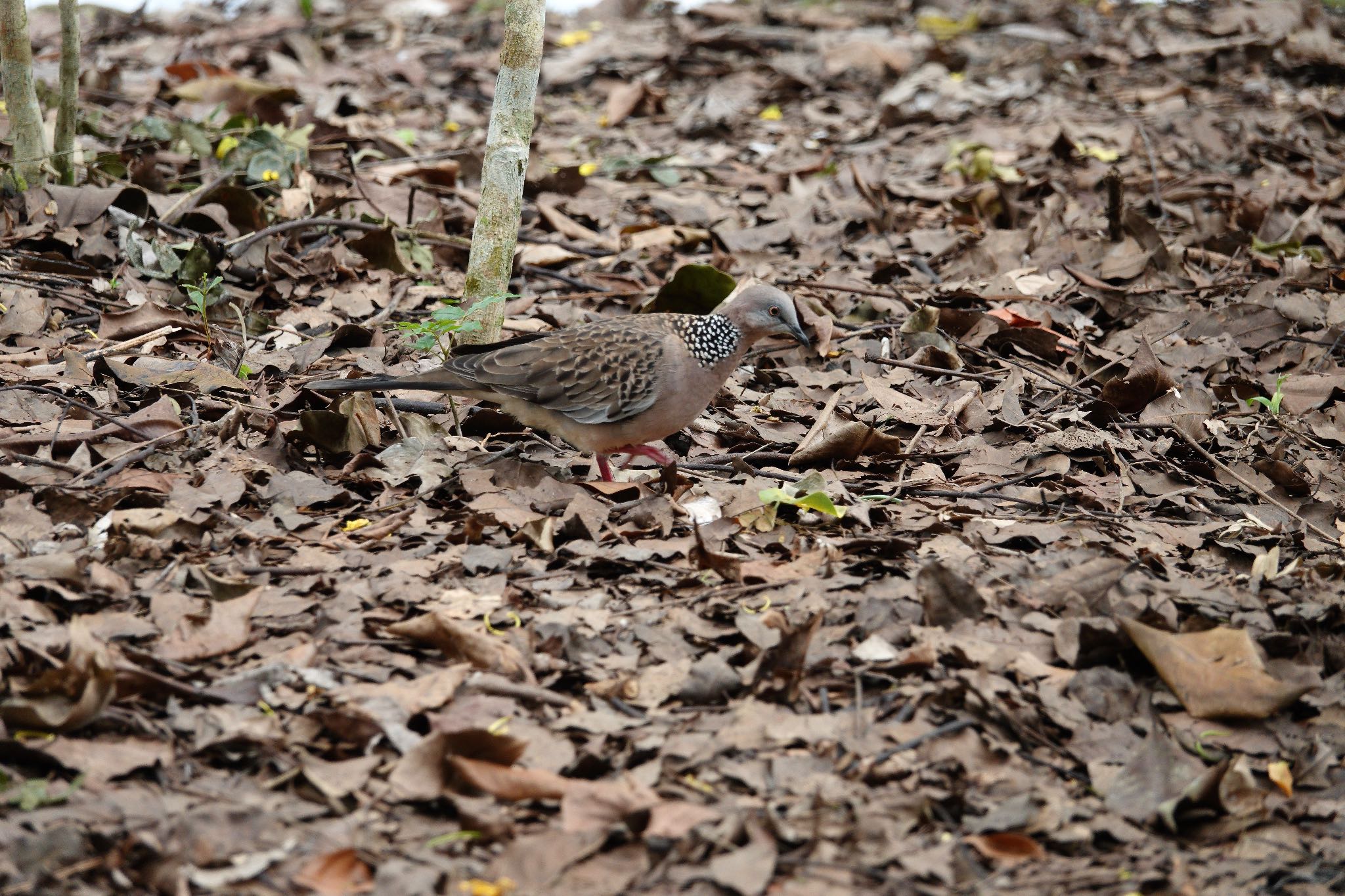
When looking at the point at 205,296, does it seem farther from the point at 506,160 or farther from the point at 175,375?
the point at 506,160

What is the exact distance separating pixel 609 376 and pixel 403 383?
877 millimetres

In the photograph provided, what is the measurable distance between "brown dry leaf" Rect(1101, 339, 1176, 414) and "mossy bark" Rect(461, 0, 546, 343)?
2947 mm

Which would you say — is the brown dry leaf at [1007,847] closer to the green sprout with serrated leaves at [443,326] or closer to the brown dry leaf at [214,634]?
the brown dry leaf at [214,634]

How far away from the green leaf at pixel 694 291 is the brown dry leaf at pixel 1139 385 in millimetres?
1984

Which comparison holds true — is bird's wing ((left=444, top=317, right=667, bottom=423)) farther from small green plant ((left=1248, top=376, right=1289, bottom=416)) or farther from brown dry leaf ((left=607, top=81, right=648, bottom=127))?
brown dry leaf ((left=607, top=81, right=648, bottom=127))

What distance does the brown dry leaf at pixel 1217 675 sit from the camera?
3.91 m

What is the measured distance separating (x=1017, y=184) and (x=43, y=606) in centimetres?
664

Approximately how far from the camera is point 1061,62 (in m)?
10.9

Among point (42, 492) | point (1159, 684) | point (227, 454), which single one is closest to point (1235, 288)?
point (1159, 684)

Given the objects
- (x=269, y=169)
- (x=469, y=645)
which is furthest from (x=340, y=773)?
(x=269, y=169)

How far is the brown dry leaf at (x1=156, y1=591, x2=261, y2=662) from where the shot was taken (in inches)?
152

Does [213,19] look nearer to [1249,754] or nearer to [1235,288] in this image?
[1235,288]

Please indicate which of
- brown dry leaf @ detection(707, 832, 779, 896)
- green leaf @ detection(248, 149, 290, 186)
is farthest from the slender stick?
green leaf @ detection(248, 149, 290, 186)

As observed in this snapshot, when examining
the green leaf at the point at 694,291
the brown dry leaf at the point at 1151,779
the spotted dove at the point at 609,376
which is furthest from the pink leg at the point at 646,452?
the brown dry leaf at the point at 1151,779
